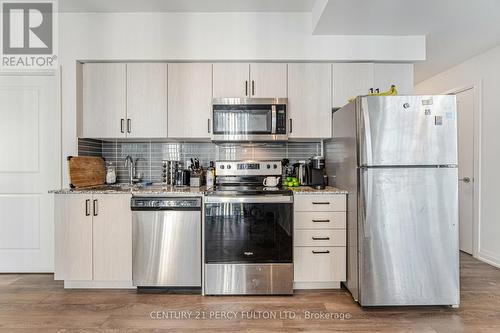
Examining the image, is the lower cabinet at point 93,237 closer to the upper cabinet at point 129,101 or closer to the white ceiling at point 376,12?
the upper cabinet at point 129,101

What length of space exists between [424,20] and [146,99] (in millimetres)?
2745

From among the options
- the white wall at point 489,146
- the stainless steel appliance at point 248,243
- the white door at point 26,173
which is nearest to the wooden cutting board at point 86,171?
the white door at point 26,173

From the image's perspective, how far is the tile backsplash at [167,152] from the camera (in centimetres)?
332

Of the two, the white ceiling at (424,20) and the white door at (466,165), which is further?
the white door at (466,165)

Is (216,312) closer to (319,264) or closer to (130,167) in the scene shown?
(319,264)

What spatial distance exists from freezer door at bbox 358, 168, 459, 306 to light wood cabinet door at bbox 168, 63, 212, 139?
1.63 meters

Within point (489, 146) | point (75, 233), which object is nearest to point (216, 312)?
point (75, 233)

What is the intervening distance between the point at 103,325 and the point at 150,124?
1794 millimetres

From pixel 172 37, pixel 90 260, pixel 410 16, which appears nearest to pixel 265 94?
pixel 172 37

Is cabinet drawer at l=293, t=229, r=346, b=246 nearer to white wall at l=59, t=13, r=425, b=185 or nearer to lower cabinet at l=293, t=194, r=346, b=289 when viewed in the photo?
lower cabinet at l=293, t=194, r=346, b=289

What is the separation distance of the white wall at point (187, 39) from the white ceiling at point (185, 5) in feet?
0.20

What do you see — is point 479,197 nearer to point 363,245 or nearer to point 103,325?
point 363,245

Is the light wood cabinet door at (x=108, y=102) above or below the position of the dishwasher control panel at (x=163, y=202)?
above

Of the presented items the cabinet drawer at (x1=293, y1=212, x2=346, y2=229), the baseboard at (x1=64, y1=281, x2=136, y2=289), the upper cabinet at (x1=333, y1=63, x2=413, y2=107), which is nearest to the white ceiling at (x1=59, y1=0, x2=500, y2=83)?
the upper cabinet at (x1=333, y1=63, x2=413, y2=107)
